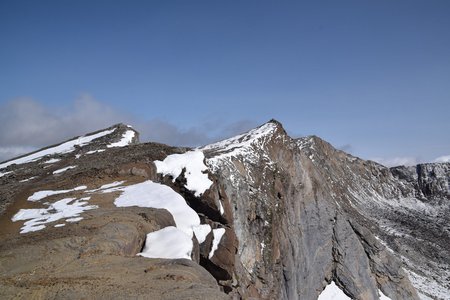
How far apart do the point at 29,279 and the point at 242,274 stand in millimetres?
18931

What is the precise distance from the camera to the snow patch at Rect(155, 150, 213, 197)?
24.2 metres

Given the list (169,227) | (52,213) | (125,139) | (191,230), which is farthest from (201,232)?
(125,139)

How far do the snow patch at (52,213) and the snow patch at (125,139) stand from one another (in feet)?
47.6

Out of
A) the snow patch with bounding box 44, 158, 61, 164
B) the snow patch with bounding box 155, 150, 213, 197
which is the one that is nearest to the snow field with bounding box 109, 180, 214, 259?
the snow patch with bounding box 155, 150, 213, 197

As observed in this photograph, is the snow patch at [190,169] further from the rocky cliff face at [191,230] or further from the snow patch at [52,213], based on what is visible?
the snow patch at [52,213]

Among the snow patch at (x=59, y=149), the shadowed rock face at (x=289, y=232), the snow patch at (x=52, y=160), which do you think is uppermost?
the snow patch at (x=59, y=149)

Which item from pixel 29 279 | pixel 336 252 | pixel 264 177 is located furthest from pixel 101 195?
pixel 336 252

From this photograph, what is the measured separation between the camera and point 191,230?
1786cm

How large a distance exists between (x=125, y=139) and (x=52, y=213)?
19261 mm

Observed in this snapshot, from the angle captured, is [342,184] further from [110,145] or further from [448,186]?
[110,145]

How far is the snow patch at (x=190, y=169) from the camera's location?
24.2 metres

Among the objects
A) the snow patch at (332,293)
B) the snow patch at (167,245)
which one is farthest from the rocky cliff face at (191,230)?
the snow patch at (332,293)

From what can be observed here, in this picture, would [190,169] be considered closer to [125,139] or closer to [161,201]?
[161,201]

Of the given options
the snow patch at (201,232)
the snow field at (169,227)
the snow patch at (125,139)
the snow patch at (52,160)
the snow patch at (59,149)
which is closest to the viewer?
the snow field at (169,227)
